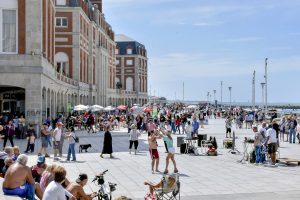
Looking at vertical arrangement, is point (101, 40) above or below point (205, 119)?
above

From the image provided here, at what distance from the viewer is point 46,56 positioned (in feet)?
120

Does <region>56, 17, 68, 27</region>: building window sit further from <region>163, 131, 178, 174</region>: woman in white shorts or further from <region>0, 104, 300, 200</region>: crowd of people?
<region>163, 131, 178, 174</region>: woman in white shorts

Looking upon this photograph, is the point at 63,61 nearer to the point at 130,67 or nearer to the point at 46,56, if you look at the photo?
the point at 46,56

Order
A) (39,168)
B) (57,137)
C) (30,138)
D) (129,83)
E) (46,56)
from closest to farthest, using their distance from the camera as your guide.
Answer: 1. (39,168)
2. (57,137)
3. (30,138)
4. (46,56)
5. (129,83)

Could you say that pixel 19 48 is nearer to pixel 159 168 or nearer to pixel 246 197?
pixel 159 168

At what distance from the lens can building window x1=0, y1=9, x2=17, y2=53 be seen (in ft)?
104

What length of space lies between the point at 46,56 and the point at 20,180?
26718mm

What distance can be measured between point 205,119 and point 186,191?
39836 millimetres

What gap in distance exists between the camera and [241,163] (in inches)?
810

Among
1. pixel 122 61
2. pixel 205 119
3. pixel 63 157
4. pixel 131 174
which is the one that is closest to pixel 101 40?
pixel 205 119

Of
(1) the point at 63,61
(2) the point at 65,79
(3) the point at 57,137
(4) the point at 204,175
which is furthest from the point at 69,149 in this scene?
(1) the point at 63,61

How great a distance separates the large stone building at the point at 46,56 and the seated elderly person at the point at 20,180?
2150 cm

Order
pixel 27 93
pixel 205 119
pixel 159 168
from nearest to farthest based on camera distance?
1. pixel 159 168
2. pixel 27 93
3. pixel 205 119

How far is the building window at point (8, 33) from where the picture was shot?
31.7 metres
